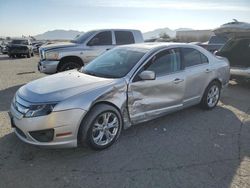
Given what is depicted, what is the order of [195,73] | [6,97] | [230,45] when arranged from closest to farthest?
1. [195,73]
2. [6,97]
3. [230,45]

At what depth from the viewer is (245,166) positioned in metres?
4.02

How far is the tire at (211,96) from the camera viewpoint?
6.36 m

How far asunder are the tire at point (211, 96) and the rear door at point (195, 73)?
19cm

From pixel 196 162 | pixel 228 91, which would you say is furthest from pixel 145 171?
pixel 228 91

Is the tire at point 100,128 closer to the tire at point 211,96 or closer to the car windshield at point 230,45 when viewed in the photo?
the tire at point 211,96

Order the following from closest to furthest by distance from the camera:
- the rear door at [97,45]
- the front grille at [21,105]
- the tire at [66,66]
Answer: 1. the front grille at [21,105]
2. the tire at [66,66]
3. the rear door at [97,45]

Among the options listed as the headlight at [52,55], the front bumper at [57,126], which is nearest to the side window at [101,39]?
the headlight at [52,55]

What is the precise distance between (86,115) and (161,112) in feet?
5.53

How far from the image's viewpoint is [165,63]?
5.36 metres

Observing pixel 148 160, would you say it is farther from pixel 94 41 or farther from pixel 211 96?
pixel 94 41

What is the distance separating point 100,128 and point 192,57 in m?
2.75

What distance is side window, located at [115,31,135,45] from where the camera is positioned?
10.5 m

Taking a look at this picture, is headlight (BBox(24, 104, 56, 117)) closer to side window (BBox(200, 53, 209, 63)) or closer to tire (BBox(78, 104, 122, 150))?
tire (BBox(78, 104, 122, 150))

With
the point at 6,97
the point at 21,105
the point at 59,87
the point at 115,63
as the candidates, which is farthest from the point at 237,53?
the point at 21,105
